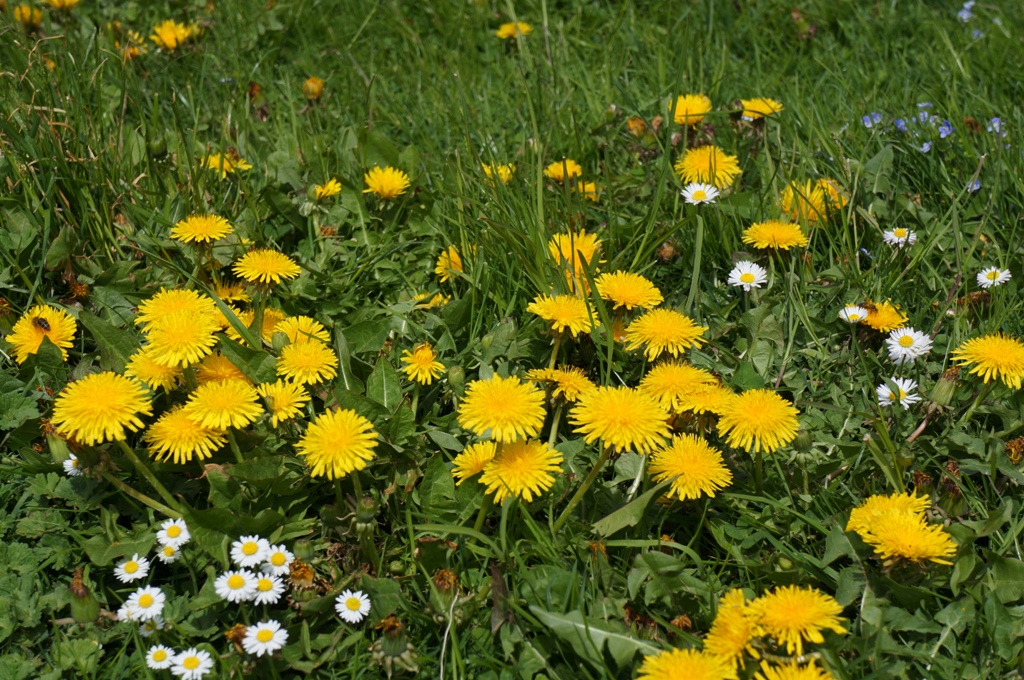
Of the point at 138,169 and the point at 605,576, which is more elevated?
the point at 138,169

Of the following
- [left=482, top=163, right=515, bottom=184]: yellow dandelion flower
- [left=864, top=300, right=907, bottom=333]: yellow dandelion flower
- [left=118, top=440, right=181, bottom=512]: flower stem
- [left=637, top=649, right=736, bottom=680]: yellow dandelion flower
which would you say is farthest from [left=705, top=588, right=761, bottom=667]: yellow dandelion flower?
[left=482, top=163, right=515, bottom=184]: yellow dandelion flower

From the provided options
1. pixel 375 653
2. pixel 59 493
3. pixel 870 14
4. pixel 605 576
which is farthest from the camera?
pixel 870 14

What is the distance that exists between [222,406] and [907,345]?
1587 millimetres

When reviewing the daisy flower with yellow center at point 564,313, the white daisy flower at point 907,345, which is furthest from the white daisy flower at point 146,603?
the white daisy flower at point 907,345

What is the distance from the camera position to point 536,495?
197cm

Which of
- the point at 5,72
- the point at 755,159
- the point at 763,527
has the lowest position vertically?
the point at 763,527

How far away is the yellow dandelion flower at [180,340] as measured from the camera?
192 centimetres

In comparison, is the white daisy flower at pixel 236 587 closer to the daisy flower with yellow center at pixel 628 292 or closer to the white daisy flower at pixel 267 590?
the white daisy flower at pixel 267 590

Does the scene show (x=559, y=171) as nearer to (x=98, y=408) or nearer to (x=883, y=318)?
(x=883, y=318)

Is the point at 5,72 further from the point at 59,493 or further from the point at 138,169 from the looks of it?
the point at 59,493

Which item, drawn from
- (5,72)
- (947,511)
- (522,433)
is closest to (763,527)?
(947,511)

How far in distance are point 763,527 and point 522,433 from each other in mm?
585

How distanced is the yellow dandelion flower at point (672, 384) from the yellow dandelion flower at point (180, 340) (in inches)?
36.0

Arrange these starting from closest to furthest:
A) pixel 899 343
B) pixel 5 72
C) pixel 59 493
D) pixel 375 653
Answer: pixel 375 653 → pixel 59 493 → pixel 899 343 → pixel 5 72
